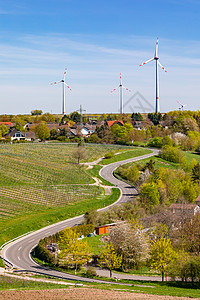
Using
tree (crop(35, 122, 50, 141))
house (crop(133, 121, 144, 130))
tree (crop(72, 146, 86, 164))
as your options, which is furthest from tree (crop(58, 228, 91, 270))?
house (crop(133, 121, 144, 130))

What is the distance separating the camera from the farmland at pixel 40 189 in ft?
218

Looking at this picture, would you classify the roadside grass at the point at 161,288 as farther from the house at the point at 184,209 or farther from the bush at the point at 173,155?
the bush at the point at 173,155

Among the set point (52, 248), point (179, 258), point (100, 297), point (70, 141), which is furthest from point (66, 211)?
point (70, 141)

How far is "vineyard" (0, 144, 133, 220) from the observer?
74.2m

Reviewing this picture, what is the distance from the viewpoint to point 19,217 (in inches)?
2608

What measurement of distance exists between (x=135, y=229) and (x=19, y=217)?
2186 cm

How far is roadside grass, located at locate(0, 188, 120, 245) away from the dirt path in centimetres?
2298

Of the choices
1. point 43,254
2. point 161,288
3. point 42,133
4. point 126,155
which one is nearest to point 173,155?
point 126,155

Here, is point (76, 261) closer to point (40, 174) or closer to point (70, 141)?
point (40, 174)

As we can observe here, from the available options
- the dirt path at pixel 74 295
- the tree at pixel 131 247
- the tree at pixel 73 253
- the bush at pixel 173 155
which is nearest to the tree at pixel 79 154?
the bush at pixel 173 155

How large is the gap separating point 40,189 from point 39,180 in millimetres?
6824

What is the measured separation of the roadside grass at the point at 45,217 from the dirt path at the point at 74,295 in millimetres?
22984

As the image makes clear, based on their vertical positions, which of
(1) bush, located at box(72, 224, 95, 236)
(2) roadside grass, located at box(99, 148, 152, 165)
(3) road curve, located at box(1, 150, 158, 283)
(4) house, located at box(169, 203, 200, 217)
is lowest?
(3) road curve, located at box(1, 150, 158, 283)

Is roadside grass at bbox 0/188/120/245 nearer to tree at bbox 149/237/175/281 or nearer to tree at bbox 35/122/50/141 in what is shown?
tree at bbox 149/237/175/281
